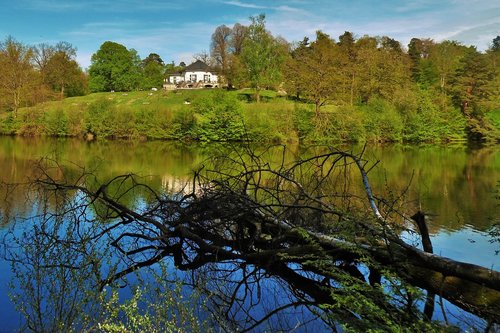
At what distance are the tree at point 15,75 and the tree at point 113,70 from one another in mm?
14158

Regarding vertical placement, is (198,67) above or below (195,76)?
above

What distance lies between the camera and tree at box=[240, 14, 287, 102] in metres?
46.7

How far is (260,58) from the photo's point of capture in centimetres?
4659

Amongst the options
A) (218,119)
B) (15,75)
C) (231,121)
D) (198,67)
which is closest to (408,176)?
(231,121)

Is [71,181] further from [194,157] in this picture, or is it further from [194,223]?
[194,157]

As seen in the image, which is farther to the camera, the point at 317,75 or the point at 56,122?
the point at 317,75

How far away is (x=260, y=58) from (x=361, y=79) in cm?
1068

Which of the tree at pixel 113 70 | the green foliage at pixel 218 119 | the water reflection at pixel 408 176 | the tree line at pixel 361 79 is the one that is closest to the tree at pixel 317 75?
the tree line at pixel 361 79

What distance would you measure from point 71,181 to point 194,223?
827 cm

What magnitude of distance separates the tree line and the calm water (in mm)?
13376

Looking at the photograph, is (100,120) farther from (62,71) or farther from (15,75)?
(62,71)

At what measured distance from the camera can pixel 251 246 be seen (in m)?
7.10

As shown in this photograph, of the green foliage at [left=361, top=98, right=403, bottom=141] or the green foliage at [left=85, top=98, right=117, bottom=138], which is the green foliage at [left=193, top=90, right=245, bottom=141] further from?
the green foliage at [left=361, top=98, right=403, bottom=141]

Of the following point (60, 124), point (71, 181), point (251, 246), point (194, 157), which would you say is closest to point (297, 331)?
point (251, 246)
